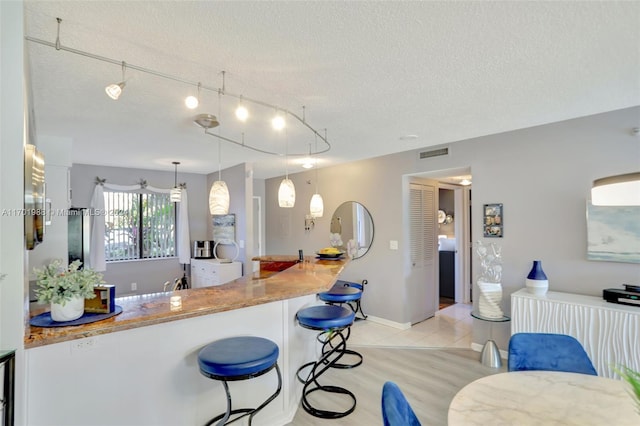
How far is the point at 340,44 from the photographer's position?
179 centimetres

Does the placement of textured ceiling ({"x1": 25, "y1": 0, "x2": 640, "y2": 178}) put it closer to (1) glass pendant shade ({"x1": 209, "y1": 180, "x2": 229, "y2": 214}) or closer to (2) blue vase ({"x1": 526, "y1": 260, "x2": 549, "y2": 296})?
(1) glass pendant shade ({"x1": 209, "y1": 180, "x2": 229, "y2": 214})

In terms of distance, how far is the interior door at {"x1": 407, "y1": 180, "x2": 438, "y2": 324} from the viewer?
4.76 meters

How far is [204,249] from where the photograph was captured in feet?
20.0

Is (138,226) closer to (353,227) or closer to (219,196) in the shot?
(353,227)

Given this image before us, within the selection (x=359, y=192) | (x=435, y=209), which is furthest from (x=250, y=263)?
(x=435, y=209)

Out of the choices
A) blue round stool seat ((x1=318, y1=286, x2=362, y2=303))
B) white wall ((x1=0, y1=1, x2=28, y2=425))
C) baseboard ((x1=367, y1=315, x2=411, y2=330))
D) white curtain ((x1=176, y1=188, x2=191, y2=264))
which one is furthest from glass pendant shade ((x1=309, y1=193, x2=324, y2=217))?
white curtain ((x1=176, y1=188, x2=191, y2=264))

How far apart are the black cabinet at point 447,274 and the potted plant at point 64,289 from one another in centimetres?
581

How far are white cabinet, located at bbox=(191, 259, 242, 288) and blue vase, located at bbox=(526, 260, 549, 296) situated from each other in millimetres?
4118

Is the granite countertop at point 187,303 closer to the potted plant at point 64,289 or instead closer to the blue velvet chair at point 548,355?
the potted plant at point 64,289

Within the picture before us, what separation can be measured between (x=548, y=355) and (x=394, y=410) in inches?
48.8

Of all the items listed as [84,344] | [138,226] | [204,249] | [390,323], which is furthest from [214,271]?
[84,344]

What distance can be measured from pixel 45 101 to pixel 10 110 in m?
1.58

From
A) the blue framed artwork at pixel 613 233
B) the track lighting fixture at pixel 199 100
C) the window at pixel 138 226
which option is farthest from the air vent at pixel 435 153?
the window at pixel 138 226

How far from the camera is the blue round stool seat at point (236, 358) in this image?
1.65m
